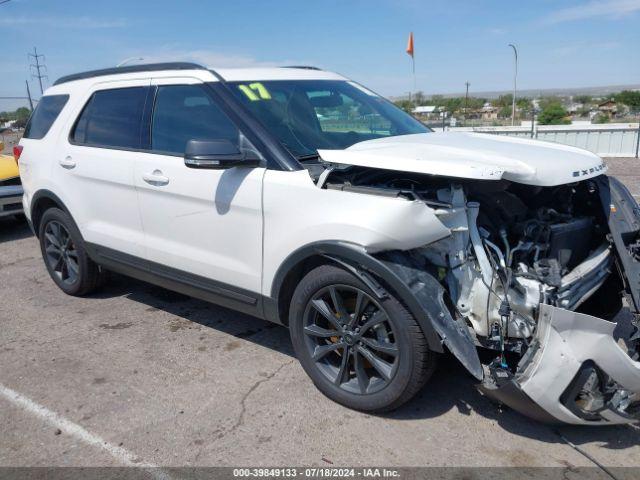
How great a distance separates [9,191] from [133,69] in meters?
4.24

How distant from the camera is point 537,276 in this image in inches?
112

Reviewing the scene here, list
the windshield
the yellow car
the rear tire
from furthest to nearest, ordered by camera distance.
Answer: the yellow car < the rear tire < the windshield

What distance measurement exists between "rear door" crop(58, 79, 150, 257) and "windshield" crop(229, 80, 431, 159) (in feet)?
3.30

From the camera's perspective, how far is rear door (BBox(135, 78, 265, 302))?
134 inches

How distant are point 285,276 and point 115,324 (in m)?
1.99

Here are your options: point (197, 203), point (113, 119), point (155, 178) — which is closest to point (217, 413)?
point (197, 203)

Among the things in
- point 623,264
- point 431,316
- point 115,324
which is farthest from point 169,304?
point 623,264

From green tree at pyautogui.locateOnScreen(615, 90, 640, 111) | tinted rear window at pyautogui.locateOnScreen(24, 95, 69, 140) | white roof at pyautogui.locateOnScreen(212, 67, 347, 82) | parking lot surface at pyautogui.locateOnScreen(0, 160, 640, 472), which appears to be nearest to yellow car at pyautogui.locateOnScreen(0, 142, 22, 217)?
tinted rear window at pyautogui.locateOnScreen(24, 95, 69, 140)

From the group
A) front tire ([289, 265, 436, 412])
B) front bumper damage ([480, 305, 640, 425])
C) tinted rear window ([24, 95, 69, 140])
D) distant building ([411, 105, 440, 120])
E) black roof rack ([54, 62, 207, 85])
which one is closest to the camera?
front bumper damage ([480, 305, 640, 425])

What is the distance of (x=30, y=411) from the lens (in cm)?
328

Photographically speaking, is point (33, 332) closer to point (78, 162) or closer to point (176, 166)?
point (78, 162)

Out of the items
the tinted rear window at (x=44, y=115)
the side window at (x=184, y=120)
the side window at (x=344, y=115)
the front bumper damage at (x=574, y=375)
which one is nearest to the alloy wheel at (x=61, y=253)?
the tinted rear window at (x=44, y=115)

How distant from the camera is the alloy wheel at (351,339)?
3.00 metres

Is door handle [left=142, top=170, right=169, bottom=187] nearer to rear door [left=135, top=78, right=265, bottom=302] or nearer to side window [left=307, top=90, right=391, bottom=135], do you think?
rear door [left=135, top=78, right=265, bottom=302]
